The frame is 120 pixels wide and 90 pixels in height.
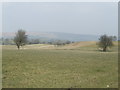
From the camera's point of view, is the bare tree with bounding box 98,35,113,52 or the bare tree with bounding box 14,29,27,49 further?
the bare tree with bounding box 98,35,113,52

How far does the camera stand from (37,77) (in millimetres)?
16016

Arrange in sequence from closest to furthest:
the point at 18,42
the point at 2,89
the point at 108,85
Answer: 1. the point at 2,89
2. the point at 108,85
3. the point at 18,42

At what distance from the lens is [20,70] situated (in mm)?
18562

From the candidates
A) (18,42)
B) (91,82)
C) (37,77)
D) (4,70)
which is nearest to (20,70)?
(4,70)

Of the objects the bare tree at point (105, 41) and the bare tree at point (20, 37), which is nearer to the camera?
the bare tree at point (20, 37)

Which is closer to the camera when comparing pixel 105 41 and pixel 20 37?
pixel 20 37

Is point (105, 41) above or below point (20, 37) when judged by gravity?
below

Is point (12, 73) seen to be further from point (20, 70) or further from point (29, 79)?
point (29, 79)

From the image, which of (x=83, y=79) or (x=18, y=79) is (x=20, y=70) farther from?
(x=83, y=79)

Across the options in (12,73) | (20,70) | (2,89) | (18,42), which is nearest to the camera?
(2,89)

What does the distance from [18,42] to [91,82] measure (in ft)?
284

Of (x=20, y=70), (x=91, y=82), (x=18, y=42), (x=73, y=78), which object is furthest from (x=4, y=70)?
(x=18, y=42)

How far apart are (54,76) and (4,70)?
4314 millimetres

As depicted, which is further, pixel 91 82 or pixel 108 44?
pixel 108 44
